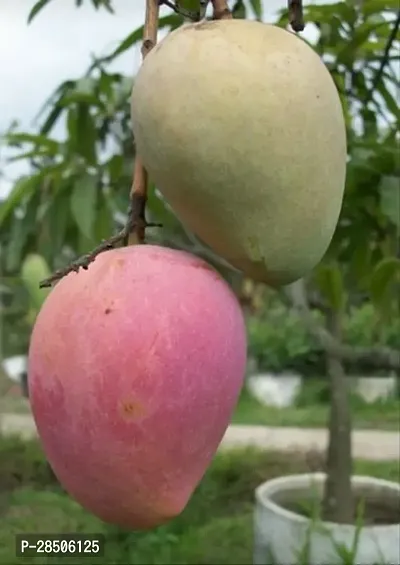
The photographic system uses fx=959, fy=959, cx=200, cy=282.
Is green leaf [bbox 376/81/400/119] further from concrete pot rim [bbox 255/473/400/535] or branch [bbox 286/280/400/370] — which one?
concrete pot rim [bbox 255/473/400/535]

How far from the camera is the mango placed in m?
0.30

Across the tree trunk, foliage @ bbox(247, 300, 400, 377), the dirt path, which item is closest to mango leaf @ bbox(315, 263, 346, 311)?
the tree trunk

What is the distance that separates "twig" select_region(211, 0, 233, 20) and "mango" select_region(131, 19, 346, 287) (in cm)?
1

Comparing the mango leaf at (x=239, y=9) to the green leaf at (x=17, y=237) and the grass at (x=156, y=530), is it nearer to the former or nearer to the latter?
the green leaf at (x=17, y=237)

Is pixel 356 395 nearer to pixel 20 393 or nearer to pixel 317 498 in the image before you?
pixel 317 498

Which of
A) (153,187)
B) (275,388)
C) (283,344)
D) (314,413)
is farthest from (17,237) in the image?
(283,344)

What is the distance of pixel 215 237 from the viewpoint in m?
0.33

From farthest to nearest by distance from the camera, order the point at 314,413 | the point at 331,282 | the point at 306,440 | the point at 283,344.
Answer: the point at 283,344 → the point at 314,413 → the point at 306,440 → the point at 331,282

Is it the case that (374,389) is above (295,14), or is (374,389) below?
below

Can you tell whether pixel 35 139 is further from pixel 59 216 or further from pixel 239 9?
pixel 239 9

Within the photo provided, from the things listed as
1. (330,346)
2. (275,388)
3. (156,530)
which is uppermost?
(330,346)

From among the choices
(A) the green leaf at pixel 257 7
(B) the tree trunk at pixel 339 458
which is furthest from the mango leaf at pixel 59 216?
(B) the tree trunk at pixel 339 458

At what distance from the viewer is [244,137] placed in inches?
12.0

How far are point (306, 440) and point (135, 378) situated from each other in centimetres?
190
